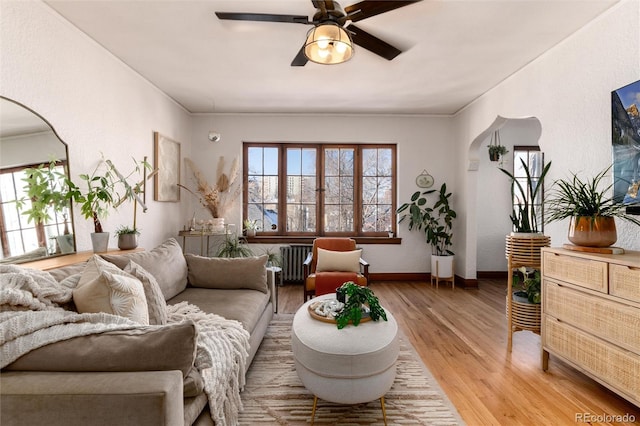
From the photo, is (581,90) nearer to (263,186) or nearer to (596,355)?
(596,355)

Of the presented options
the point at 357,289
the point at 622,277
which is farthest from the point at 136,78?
the point at 622,277

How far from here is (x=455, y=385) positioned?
7.16ft

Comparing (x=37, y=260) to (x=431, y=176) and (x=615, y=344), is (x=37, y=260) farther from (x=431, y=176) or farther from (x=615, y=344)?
(x=431, y=176)

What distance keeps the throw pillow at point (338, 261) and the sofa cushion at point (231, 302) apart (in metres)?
1.03

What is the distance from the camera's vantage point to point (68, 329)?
1123mm

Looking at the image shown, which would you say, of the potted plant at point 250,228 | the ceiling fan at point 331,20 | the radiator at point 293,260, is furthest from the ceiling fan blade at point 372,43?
the potted plant at point 250,228

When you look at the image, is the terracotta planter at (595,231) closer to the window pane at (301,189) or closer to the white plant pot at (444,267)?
the white plant pot at (444,267)

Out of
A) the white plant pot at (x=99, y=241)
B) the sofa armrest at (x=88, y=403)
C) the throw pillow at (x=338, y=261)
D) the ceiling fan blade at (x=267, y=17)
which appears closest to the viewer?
the sofa armrest at (x=88, y=403)

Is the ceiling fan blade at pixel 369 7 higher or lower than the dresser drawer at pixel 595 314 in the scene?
higher

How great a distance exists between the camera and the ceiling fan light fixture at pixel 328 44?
2.07 metres

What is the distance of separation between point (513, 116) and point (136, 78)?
444 centimetres

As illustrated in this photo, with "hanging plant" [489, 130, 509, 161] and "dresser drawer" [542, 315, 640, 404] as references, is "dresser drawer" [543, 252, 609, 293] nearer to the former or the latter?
"dresser drawer" [542, 315, 640, 404]

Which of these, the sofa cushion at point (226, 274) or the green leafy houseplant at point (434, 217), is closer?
the sofa cushion at point (226, 274)

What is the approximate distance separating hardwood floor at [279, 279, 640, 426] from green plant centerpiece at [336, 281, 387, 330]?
0.73m
